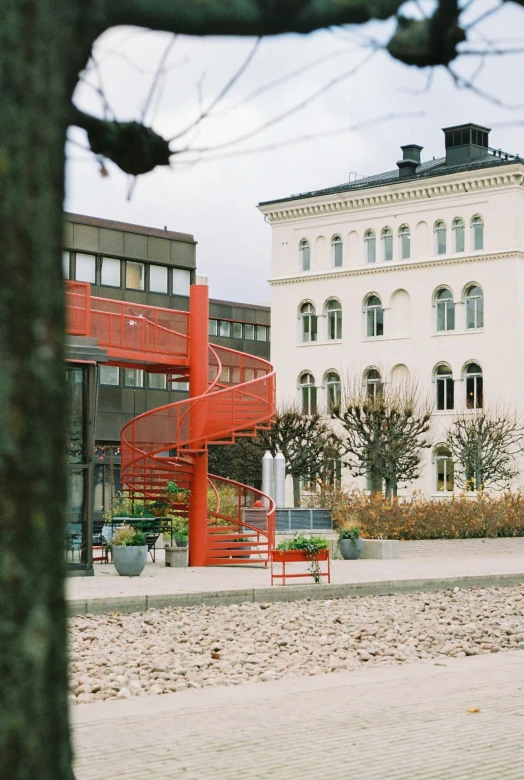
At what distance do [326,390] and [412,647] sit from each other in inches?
2209

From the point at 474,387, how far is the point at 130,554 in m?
43.0

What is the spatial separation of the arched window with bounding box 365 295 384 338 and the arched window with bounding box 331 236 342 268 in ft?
8.83

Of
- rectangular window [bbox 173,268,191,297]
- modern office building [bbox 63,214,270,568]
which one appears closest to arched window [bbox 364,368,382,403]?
modern office building [bbox 63,214,270,568]

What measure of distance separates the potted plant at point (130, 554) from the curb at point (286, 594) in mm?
→ 4141

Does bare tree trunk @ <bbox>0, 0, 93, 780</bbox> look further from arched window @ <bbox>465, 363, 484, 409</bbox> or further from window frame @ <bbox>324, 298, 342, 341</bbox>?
window frame @ <bbox>324, 298, 342, 341</bbox>

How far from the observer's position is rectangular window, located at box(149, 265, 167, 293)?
6356 cm

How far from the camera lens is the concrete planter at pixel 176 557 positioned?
2717 cm

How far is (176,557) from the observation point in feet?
89.2

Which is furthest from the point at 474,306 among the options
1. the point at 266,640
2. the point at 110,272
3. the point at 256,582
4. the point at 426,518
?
the point at 266,640

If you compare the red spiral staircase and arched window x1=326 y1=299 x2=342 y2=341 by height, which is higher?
arched window x1=326 y1=299 x2=342 y2=341

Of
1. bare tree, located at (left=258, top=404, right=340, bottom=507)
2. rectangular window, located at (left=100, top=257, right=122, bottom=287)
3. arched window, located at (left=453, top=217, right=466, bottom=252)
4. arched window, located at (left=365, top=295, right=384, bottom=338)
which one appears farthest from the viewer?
arched window, located at (left=365, top=295, right=384, bottom=338)

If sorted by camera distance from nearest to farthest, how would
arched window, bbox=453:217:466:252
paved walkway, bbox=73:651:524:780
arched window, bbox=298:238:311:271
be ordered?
paved walkway, bbox=73:651:524:780
arched window, bbox=453:217:466:252
arched window, bbox=298:238:311:271

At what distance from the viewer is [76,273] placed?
6016 cm

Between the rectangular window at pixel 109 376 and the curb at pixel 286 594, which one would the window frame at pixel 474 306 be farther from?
the curb at pixel 286 594
